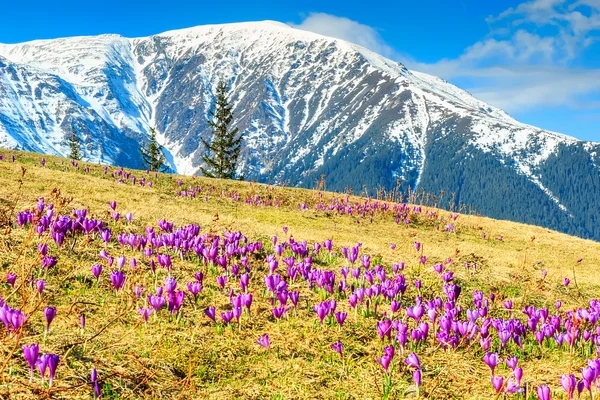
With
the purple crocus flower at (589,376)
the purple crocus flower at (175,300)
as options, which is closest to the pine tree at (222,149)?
the purple crocus flower at (175,300)

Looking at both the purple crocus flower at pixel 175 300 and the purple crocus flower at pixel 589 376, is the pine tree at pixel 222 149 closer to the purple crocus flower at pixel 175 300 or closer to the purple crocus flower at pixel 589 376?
the purple crocus flower at pixel 175 300

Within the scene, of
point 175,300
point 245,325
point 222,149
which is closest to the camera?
point 175,300

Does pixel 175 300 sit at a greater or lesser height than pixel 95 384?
greater

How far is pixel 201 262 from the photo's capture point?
830 cm

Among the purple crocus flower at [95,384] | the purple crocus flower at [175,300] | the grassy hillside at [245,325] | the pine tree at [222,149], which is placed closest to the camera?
the purple crocus flower at [95,384]

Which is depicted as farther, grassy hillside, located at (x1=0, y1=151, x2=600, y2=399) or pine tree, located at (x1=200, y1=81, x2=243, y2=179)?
pine tree, located at (x1=200, y1=81, x2=243, y2=179)

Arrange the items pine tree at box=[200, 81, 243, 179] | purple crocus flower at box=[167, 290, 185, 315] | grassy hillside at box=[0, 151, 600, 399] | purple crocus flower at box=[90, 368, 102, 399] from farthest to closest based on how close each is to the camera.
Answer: pine tree at box=[200, 81, 243, 179]
purple crocus flower at box=[167, 290, 185, 315]
grassy hillside at box=[0, 151, 600, 399]
purple crocus flower at box=[90, 368, 102, 399]

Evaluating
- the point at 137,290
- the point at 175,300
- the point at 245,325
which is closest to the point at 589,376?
the point at 245,325

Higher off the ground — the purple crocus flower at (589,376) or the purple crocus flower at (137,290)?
the purple crocus flower at (589,376)

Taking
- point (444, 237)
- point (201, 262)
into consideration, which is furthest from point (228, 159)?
point (201, 262)

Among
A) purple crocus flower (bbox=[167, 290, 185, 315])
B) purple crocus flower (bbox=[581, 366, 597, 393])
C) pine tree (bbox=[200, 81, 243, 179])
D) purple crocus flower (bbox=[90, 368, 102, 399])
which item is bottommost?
purple crocus flower (bbox=[90, 368, 102, 399])

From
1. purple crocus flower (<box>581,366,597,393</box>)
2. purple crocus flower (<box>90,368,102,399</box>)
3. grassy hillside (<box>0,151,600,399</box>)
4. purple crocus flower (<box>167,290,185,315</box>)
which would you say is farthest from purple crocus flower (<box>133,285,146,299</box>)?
purple crocus flower (<box>581,366,597,393</box>)

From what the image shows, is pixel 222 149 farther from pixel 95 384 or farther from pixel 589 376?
pixel 589 376

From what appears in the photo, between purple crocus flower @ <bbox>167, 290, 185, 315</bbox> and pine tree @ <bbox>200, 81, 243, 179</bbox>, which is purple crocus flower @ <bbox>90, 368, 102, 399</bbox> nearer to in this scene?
purple crocus flower @ <bbox>167, 290, 185, 315</bbox>
